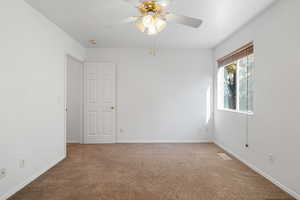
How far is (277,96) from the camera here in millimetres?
2535

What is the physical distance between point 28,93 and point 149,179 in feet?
6.96

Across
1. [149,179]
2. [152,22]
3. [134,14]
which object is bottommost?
[149,179]

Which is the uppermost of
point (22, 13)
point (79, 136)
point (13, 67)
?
point (22, 13)

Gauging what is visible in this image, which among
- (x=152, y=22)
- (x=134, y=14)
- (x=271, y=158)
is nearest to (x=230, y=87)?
(x=271, y=158)

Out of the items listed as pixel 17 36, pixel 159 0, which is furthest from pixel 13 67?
pixel 159 0

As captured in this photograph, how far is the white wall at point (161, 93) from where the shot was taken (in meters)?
4.95

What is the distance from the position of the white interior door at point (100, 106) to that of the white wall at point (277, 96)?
3121 millimetres

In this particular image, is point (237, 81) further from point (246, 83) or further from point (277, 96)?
point (277, 96)

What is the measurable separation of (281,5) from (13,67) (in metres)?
3.53

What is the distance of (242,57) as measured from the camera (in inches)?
140

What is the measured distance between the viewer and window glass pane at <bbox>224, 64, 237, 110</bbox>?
13.1 feet

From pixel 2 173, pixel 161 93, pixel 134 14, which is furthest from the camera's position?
pixel 161 93

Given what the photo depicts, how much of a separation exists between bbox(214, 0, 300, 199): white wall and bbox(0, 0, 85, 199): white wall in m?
3.43

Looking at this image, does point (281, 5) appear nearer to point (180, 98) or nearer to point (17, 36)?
point (180, 98)
